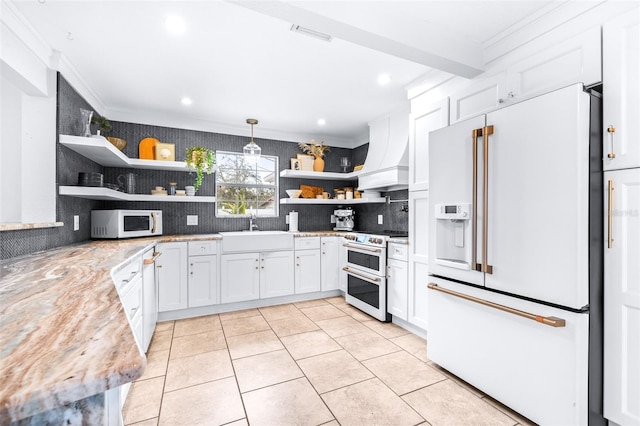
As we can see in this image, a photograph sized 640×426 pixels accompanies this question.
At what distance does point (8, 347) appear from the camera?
641mm

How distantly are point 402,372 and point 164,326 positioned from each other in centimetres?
253

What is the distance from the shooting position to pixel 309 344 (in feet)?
9.22

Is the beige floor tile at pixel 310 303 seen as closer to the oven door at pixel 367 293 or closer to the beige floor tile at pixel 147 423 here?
the oven door at pixel 367 293

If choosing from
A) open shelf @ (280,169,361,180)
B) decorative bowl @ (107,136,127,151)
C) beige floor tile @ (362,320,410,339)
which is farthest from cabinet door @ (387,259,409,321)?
decorative bowl @ (107,136,127,151)

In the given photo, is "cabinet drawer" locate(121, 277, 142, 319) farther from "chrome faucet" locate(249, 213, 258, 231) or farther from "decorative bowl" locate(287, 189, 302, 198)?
"decorative bowl" locate(287, 189, 302, 198)

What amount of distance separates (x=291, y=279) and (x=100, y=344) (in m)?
3.46

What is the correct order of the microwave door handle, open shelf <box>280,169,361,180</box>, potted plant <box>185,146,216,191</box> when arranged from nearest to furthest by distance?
the microwave door handle
potted plant <box>185,146,216,191</box>
open shelf <box>280,169,361,180</box>

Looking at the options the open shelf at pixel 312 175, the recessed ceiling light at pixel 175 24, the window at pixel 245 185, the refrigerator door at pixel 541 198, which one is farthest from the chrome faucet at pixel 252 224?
the refrigerator door at pixel 541 198

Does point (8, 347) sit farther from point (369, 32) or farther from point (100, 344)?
point (369, 32)

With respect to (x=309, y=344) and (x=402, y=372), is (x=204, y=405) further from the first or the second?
(x=402, y=372)

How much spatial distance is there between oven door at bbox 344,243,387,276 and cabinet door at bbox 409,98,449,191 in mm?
838

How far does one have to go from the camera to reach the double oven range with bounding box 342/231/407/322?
333cm

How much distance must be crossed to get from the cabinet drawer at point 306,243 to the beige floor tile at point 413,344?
1.66 m

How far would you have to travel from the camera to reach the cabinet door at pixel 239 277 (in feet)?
12.0
